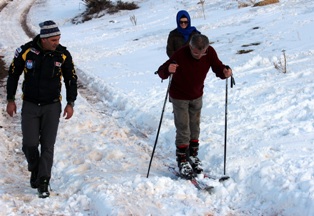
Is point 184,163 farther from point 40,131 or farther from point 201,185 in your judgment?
point 40,131

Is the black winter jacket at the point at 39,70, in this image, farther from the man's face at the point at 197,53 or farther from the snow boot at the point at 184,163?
the snow boot at the point at 184,163

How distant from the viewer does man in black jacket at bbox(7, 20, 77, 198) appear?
4656 mm

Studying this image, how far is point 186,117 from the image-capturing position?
5500 mm

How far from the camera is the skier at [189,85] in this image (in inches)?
202

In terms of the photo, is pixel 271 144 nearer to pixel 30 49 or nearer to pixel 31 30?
pixel 30 49

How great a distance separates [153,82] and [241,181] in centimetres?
544

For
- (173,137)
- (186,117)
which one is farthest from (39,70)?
(173,137)

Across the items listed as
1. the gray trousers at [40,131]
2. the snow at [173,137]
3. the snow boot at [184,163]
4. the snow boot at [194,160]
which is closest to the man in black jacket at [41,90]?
the gray trousers at [40,131]

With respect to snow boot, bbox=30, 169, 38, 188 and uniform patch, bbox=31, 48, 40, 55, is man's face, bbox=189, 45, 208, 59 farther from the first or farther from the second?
snow boot, bbox=30, 169, 38, 188

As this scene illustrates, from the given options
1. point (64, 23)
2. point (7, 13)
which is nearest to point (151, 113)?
point (64, 23)

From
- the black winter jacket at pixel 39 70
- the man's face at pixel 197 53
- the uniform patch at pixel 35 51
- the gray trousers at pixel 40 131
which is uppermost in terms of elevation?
the uniform patch at pixel 35 51

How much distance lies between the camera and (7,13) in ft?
101

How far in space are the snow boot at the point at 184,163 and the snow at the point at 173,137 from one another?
131 mm

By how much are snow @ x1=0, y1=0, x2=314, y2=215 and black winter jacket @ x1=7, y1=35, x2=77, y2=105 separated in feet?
3.95
